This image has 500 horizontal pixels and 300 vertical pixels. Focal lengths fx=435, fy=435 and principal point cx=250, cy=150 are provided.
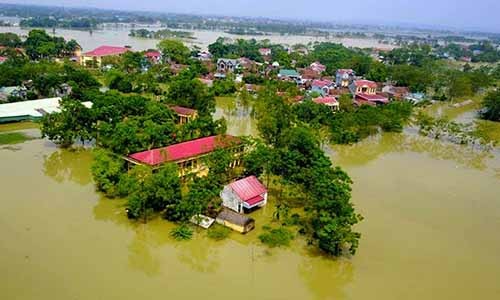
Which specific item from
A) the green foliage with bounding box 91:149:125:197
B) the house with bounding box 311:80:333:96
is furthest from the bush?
the house with bounding box 311:80:333:96

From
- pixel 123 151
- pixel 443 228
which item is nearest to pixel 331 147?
pixel 443 228

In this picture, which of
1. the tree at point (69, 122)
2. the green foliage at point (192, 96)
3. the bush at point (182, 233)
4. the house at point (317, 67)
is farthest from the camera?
the house at point (317, 67)

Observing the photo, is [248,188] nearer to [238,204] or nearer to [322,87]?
[238,204]

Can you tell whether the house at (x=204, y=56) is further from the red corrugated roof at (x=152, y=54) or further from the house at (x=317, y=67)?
the house at (x=317, y=67)

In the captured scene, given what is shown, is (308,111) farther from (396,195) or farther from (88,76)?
(88,76)

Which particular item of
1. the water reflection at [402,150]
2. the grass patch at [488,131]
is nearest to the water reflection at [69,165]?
the water reflection at [402,150]

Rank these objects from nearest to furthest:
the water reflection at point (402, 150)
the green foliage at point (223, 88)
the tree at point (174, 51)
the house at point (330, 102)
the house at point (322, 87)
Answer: the water reflection at point (402, 150) < the house at point (330, 102) < the green foliage at point (223, 88) < the house at point (322, 87) < the tree at point (174, 51)

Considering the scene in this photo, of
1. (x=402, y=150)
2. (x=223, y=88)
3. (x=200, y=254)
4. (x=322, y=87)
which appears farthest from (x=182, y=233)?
(x=322, y=87)
